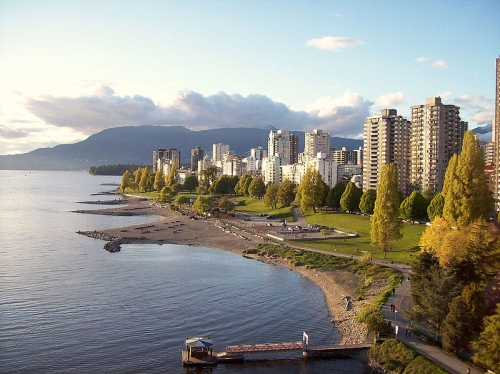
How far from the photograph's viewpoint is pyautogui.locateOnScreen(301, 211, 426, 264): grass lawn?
48.3 meters

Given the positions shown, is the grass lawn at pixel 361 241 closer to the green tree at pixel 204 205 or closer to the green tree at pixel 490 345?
the green tree at pixel 204 205

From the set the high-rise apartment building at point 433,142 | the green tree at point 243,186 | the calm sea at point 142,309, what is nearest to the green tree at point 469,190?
the calm sea at point 142,309

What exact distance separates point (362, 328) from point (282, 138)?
170061mm

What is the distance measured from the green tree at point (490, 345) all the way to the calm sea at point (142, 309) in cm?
638

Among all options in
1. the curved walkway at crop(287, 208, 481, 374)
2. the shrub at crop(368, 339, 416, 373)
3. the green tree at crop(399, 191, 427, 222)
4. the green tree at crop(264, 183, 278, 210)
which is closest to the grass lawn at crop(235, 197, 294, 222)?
the green tree at crop(264, 183, 278, 210)

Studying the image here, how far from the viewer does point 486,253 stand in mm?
31188

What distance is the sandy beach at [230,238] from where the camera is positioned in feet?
106

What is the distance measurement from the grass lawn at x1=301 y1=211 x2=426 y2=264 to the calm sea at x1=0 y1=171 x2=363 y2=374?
29.7 feet

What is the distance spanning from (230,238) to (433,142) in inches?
1637

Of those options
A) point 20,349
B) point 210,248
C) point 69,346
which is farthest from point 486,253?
point 210,248

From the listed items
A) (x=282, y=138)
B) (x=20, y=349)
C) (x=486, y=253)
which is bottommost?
(x=20, y=349)

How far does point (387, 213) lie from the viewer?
4700 cm

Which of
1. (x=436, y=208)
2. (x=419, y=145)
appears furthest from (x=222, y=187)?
(x=436, y=208)

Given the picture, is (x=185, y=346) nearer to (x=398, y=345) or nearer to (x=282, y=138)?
(x=398, y=345)
